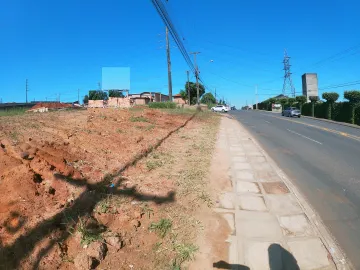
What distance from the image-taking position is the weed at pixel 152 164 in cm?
761

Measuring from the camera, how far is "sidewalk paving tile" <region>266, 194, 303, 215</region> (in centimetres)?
560

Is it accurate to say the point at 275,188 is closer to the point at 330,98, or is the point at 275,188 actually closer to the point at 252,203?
the point at 252,203

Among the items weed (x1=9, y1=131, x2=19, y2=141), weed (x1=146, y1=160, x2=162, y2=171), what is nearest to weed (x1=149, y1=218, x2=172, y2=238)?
weed (x1=146, y1=160, x2=162, y2=171)

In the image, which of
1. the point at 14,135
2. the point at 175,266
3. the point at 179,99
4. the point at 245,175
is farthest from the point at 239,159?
the point at 179,99

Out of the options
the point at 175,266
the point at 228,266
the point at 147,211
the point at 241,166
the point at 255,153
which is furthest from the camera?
the point at 255,153

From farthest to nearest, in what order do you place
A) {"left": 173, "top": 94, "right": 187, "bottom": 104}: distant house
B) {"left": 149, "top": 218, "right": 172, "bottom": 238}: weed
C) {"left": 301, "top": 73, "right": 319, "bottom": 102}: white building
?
{"left": 173, "top": 94, "right": 187, "bottom": 104}: distant house → {"left": 301, "top": 73, "right": 319, "bottom": 102}: white building → {"left": 149, "top": 218, "right": 172, "bottom": 238}: weed

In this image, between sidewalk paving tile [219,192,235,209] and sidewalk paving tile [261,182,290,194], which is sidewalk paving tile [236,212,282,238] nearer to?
sidewalk paving tile [219,192,235,209]

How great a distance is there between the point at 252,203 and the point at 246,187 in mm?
1021

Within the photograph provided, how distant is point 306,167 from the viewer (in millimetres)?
9266

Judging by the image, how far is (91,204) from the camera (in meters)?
4.98

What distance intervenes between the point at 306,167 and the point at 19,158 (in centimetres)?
820

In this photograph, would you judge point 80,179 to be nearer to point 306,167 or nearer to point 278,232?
point 278,232

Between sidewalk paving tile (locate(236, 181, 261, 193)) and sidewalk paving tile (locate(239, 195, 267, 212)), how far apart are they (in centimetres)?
37

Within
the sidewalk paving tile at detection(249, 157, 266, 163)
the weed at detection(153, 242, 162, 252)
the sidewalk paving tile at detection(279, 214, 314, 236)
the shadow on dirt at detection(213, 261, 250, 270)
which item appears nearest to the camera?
the shadow on dirt at detection(213, 261, 250, 270)
